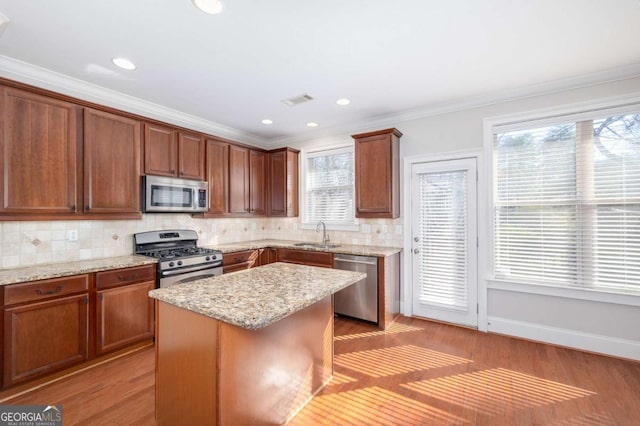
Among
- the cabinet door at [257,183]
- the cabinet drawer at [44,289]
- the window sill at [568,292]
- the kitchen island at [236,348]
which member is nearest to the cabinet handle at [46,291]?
the cabinet drawer at [44,289]

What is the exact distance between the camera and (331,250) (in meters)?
3.60

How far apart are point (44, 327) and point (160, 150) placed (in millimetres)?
1930

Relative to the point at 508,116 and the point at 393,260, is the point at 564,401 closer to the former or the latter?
the point at 393,260

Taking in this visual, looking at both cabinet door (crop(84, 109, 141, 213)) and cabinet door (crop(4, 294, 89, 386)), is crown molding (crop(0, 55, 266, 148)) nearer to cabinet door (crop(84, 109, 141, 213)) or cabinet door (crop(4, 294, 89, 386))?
cabinet door (crop(84, 109, 141, 213))

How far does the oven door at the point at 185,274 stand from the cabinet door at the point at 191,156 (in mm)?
1154

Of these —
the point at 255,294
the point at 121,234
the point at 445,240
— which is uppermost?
the point at 121,234

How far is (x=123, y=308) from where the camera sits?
2.59 m

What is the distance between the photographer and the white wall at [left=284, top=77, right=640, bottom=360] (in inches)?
102

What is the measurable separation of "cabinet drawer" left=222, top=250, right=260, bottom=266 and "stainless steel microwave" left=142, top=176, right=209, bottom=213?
27.5 inches

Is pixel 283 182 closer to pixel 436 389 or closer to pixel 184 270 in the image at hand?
pixel 184 270

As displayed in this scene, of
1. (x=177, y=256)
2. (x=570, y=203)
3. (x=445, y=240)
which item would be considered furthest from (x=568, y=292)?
(x=177, y=256)

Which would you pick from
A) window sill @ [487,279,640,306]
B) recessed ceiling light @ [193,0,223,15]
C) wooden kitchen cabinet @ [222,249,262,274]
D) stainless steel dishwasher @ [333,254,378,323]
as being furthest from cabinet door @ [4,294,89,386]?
window sill @ [487,279,640,306]

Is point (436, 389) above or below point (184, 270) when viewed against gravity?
below

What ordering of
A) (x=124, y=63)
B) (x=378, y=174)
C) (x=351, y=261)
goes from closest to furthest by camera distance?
(x=124, y=63), (x=351, y=261), (x=378, y=174)
